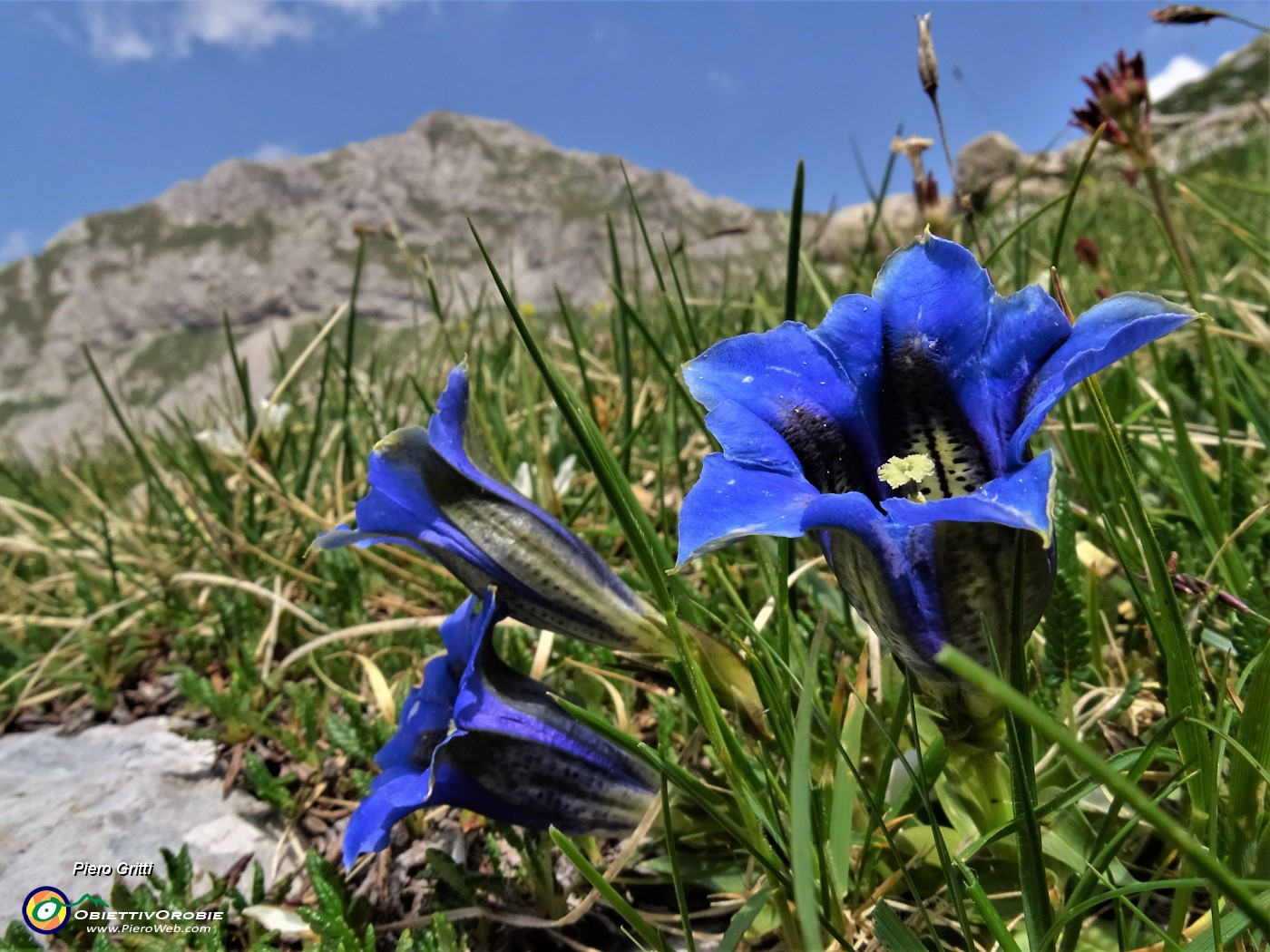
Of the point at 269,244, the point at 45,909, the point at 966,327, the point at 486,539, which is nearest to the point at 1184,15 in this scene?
the point at 966,327

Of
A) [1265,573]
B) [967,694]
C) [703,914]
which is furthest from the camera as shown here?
[1265,573]

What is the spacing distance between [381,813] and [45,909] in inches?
31.2

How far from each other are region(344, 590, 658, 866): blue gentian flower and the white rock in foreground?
622 mm

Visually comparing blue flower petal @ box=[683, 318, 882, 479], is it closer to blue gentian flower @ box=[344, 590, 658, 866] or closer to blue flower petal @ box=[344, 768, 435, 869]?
blue gentian flower @ box=[344, 590, 658, 866]

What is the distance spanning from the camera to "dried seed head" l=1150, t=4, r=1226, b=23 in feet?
5.09

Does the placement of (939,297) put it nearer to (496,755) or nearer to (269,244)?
(496,755)

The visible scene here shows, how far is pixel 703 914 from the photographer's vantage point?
1.21m

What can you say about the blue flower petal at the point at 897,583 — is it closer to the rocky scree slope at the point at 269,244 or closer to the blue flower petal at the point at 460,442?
the blue flower petal at the point at 460,442

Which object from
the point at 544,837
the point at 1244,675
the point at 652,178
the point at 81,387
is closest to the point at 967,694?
the point at 1244,675

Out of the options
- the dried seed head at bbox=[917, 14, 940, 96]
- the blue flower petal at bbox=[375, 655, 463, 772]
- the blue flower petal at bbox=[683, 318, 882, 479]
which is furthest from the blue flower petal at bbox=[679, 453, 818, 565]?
the dried seed head at bbox=[917, 14, 940, 96]

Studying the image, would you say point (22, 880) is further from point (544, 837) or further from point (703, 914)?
point (703, 914)

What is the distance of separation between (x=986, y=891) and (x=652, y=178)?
11917cm

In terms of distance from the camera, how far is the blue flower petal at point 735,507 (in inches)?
27.0

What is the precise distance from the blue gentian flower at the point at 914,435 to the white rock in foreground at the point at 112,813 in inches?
52.1
